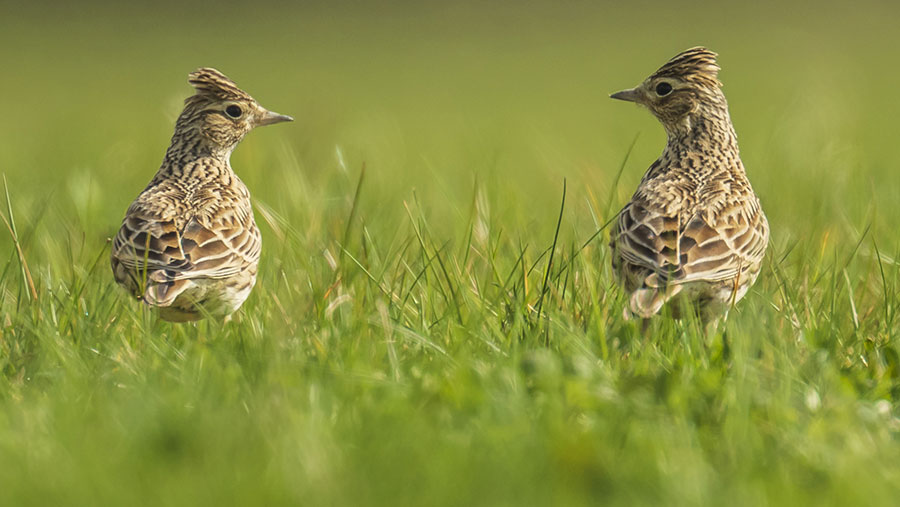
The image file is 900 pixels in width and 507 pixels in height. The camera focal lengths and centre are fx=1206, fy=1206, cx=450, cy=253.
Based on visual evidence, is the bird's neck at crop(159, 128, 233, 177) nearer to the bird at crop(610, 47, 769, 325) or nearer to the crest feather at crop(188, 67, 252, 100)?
the crest feather at crop(188, 67, 252, 100)

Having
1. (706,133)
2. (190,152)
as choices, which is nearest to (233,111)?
(190,152)

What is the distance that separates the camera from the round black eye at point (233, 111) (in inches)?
257

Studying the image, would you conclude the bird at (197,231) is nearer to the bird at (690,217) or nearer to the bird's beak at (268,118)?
the bird's beak at (268,118)

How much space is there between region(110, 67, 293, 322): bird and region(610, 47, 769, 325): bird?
1793 millimetres

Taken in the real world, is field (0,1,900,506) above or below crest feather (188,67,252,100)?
below

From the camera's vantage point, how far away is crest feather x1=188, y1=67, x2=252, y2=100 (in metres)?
6.47

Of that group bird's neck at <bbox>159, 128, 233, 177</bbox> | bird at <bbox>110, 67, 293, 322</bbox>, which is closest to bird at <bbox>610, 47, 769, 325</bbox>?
bird at <bbox>110, 67, 293, 322</bbox>

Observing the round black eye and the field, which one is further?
the round black eye

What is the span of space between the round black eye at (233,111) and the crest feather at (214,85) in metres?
0.05

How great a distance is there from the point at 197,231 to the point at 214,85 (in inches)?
48.3

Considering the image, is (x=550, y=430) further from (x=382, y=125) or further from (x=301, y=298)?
(x=382, y=125)

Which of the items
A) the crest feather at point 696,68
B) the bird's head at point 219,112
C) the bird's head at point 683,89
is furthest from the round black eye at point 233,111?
the crest feather at point 696,68

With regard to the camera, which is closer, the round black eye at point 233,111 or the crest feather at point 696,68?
the crest feather at point 696,68

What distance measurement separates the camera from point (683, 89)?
20.3 feet
